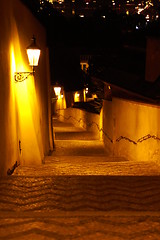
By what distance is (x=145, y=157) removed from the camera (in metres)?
9.97

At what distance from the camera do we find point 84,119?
1085 inches

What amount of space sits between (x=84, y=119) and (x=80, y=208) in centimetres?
2282

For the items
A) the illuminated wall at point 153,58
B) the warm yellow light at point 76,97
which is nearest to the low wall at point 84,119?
the warm yellow light at point 76,97

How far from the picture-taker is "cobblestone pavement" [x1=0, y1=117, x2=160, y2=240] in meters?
3.88

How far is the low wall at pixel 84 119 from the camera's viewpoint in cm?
2213

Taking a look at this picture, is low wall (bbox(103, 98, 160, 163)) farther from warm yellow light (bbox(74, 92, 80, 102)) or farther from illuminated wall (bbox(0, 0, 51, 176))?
warm yellow light (bbox(74, 92, 80, 102))

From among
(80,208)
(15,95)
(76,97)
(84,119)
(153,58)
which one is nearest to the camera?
(80,208)

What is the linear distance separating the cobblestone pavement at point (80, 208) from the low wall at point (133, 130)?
9.53 ft

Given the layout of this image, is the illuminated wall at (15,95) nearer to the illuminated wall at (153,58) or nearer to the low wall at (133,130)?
the low wall at (133,130)

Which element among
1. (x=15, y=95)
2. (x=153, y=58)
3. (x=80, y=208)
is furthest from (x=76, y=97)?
(x=80, y=208)

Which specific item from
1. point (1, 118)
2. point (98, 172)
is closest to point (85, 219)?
point (1, 118)

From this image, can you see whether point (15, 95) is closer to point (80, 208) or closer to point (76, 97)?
point (80, 208)

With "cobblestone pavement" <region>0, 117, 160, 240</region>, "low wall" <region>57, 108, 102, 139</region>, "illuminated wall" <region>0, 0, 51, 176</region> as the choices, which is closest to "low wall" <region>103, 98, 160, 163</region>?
"cobblestone pavement" <region>0, 117, 160, 240</region>

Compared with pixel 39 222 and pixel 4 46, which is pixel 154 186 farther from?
pixel 4 46
